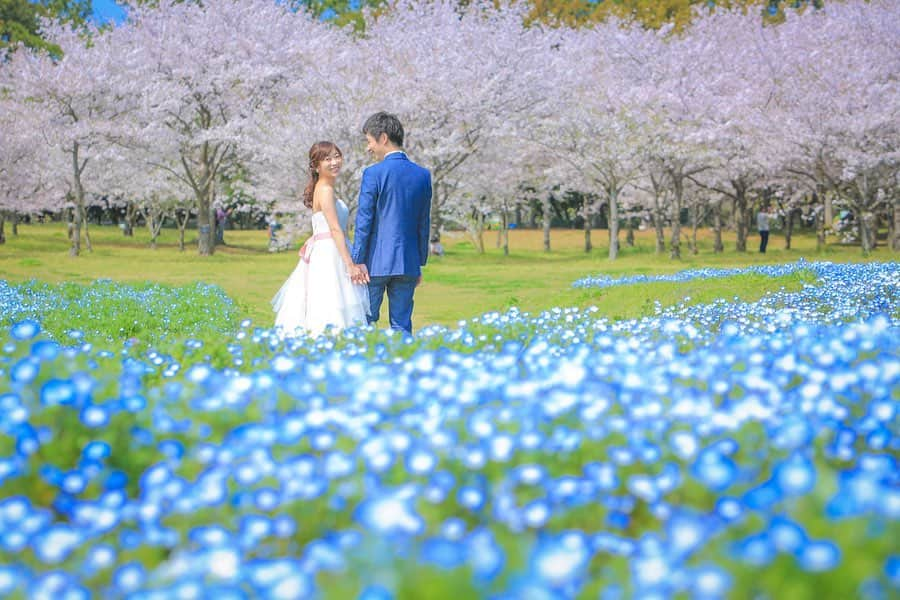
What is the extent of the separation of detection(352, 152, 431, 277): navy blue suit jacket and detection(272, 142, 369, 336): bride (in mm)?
365

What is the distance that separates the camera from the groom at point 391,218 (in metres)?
7.38

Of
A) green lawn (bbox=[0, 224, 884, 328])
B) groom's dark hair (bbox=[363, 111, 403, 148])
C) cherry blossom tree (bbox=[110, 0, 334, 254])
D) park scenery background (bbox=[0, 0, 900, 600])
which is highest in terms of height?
cherry blossom tree (bbox=[110, 0, 334, 254])

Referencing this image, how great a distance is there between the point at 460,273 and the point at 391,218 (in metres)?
17.7

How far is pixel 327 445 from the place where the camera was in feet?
9.05

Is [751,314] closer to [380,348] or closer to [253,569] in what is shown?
[380,348]

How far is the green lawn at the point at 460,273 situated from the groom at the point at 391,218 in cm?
523

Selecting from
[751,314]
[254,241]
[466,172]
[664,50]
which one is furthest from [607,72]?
[751,314]

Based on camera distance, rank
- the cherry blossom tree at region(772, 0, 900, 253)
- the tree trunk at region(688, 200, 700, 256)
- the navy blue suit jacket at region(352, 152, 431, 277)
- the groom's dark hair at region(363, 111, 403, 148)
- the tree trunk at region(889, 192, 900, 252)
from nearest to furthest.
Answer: the groom's dark hair at region(363, 111, 403, 148)
the navy blue suit jacket at region(352, 152, 431, 277)
the cherry blossom tree at region(772, 0, 900, 253)
the tree trunk at region(889, 192, 900, 252)
the tree trunk at region(688, 200, 700, 256)

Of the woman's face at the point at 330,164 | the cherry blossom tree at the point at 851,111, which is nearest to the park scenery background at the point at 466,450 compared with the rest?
the woman's face at the point at 330,164

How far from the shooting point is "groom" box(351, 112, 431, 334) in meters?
7.38

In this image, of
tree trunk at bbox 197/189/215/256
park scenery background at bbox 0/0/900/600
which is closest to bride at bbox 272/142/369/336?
park scenery background at bbox 0/0/900/600

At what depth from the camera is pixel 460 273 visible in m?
25.2

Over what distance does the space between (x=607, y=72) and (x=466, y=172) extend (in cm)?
743

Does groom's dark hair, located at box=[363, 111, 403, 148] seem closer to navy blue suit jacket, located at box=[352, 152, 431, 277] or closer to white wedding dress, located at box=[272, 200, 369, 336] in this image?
navy blue suit jacket, located at box=[352, 152, 431, 277]
